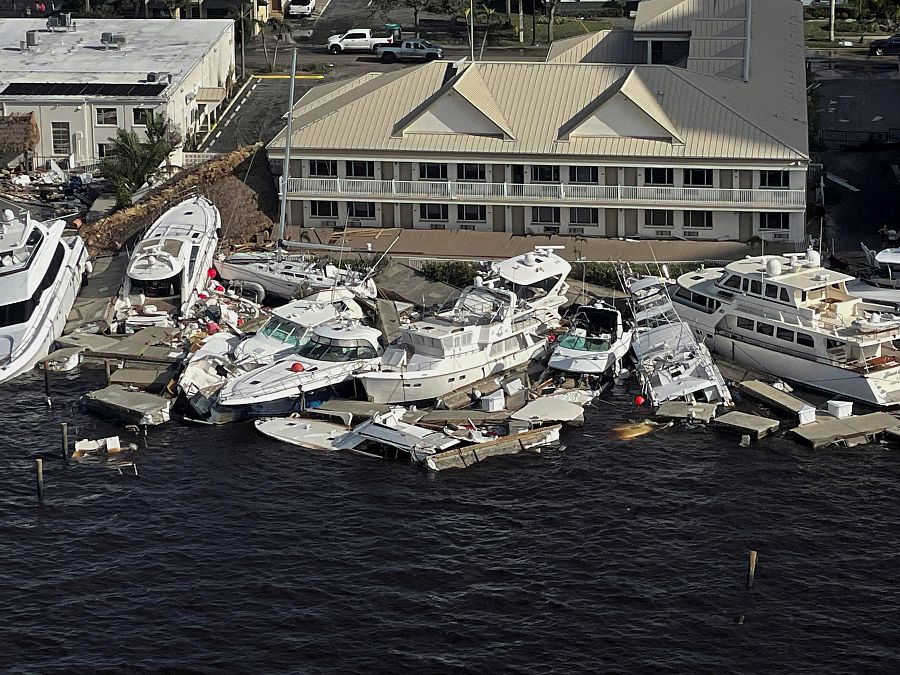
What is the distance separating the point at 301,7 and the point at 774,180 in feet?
204

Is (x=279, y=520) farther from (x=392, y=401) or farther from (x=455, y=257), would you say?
(x=455, y=257)

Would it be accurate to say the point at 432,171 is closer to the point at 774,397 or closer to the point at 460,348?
the point at 460,348

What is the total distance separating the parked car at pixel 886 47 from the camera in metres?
123

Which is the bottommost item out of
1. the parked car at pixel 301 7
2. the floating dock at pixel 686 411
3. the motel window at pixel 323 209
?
the floating dock at pixel 686 411

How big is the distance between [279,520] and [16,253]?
24.8 metres

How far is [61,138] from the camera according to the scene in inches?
3927

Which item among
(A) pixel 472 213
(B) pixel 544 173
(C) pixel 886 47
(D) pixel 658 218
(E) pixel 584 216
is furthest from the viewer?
(C) pixel 886 47

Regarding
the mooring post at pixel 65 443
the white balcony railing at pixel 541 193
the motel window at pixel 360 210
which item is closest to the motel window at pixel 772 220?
the white balcony railing at pixel 541 193

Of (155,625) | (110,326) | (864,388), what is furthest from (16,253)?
(864,388)

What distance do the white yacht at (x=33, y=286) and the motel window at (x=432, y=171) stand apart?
18.0 metres

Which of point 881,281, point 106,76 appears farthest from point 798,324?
point 106,76

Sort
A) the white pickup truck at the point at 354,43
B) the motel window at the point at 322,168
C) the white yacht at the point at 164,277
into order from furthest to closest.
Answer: the white pickup truck at the point at 354,43
the motel window at the point at 322,168
the white yacht at the point at 164,277

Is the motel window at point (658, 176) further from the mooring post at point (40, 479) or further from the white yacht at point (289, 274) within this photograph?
the mooring post at point (40, 479)

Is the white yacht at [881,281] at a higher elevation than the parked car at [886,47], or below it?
below
